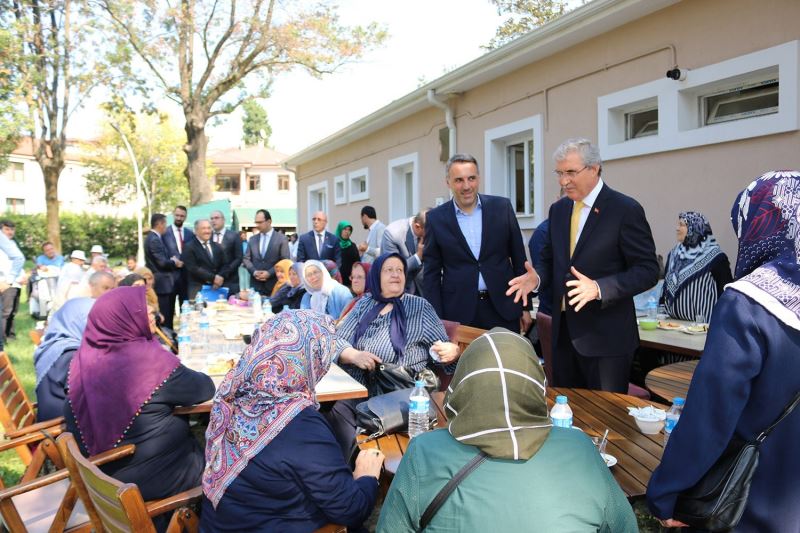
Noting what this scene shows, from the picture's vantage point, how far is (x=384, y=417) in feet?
8.47

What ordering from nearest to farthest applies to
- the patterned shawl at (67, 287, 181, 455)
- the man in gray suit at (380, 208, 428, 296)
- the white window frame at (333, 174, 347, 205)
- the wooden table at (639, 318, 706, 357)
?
1. the patterned shawl at (67, 287, 181, 455)
2. the wooden table at (639, 318, 706, 357)
3. the man in gray suit at (380, 208, 428, 296)
4. the white window frame at (333, 174, 347, 205)

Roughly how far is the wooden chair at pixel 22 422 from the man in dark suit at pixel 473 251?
2.43 m

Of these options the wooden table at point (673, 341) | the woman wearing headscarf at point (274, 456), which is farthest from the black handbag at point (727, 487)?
the wooden table at point (673, 341)

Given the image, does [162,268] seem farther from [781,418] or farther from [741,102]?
[781,418]

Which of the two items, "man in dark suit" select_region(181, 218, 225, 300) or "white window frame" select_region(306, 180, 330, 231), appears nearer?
"man in dark suit" select_region(181, 218, 225, 300)

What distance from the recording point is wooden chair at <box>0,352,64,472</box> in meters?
3.00

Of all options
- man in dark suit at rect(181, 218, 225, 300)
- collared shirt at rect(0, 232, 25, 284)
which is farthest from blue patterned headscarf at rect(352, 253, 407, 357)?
man in dark suit at rect(181, 218, 225, 300)

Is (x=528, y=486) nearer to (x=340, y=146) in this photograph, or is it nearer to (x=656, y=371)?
(x=656, y=371)

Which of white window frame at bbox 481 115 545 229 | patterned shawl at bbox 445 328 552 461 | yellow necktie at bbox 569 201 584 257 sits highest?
white window frame at bbox 481 115 545 229

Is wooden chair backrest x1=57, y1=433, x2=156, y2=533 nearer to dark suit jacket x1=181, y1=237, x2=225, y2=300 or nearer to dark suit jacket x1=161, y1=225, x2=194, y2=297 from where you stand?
dark suit jacket x1=181, y1=237, x2=225, y2=300

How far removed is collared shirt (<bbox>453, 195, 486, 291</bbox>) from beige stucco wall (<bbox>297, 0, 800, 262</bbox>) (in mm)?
2612

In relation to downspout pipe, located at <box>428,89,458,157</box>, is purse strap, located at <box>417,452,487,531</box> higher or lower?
lower

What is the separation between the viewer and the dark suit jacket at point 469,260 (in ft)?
13.8

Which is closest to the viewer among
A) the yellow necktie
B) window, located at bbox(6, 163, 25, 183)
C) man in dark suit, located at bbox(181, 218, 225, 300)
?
the yellow necktie
